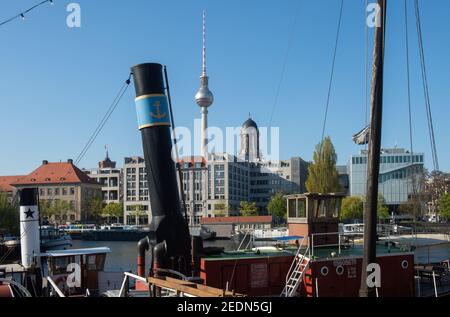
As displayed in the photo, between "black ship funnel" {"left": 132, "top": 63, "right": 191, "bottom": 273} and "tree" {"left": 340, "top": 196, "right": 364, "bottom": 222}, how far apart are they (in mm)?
92863

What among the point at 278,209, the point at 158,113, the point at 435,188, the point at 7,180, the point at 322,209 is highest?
the point at 158,113

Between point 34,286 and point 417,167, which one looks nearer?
point 34,286

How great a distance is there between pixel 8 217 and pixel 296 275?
6554 centimetres

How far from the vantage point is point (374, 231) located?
11523 mm

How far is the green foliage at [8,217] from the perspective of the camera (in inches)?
2872

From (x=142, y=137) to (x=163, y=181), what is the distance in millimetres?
1540

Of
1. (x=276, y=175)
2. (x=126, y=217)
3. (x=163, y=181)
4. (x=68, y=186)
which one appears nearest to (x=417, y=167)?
(x=276, y=175)

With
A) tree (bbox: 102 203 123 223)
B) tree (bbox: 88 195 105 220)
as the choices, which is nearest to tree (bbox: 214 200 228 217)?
tree (bbox: 102 203 123 223)

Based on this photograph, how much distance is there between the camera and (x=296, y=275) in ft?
55.9

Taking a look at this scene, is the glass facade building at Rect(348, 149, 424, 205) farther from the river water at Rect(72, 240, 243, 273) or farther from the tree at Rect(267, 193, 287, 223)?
the river water at Rect(72, 240, 243, 273)

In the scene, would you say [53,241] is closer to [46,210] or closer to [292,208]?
[292,208]

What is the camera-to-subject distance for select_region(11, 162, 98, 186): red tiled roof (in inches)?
→ 5989

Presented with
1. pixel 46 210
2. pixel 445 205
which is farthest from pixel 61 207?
pixel 445 205

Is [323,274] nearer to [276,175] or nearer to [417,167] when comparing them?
[417,167]
